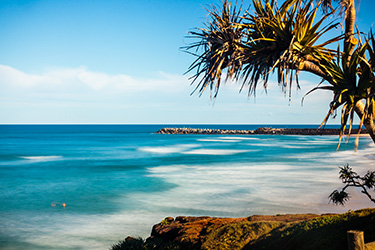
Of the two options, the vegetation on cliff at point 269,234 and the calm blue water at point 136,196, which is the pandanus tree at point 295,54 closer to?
the vegetation on cliff at point 269,234

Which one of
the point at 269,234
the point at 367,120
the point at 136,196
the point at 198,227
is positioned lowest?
the point at 136,196

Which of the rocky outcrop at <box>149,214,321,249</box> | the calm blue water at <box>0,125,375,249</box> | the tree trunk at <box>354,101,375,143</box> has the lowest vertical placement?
the calm blue water at <box>0,125,375,249</box>

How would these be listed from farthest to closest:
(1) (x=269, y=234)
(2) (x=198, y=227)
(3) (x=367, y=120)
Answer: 1. (2) (x=198, y=227)
2. (1) (x=269, y=234)
3. (3) (x=367, y=120)

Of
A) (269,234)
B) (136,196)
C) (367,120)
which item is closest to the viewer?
(367,120)

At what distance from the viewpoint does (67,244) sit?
9.74 meters

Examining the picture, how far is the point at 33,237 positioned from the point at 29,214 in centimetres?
318

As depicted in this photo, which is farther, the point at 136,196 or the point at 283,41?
the point at 136,196

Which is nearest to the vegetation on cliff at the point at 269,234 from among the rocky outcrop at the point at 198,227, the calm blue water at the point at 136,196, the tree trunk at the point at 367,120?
the rocky outcrop at the point at 198,227

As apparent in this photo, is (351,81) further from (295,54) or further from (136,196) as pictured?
(136,196)

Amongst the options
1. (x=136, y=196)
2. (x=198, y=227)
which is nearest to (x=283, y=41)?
(x=198, y=227)

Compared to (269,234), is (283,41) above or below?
above

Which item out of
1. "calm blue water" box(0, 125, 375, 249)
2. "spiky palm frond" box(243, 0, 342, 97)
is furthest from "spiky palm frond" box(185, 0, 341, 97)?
"calm blue water" box(0, 125, 375, 249)

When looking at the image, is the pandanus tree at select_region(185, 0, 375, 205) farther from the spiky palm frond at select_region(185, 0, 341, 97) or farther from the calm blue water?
the calm blue water

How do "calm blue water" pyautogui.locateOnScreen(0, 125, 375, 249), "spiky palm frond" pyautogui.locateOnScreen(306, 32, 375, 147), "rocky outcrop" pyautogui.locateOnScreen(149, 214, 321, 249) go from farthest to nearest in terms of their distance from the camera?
"calm blue water" pyautogui.locateOnScreen(0, 125, 375, 249), "rocky outcrop" pyautogui.locateOnScreen(149, 214, 321, 249), "spiky palm frond" pyautogui.locateOnScreen(306, 32, 375, 147)
